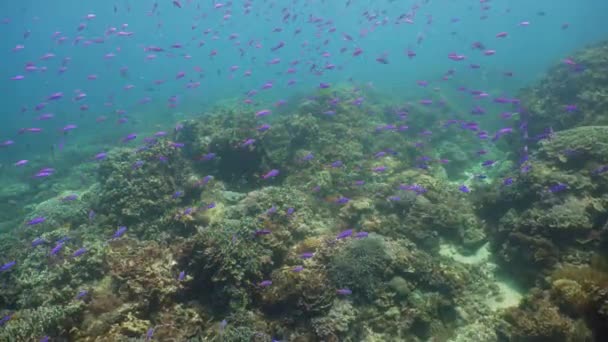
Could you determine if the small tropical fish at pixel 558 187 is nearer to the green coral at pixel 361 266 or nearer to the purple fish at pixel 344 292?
the green coral at pixel 361 266

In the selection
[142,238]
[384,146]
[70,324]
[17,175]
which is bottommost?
[17,175]

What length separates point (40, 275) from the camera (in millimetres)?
8625

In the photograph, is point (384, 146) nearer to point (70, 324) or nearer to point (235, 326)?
point (235, 326)

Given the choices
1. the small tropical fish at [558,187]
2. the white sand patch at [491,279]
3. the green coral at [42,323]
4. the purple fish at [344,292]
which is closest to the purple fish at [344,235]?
the purple fish at [344,292]

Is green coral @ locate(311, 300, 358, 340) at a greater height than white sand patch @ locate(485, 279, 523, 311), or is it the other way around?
green coral @ locate(311, 300, 358, 340)

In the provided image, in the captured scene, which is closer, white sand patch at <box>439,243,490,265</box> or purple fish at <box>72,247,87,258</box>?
purple fish at <box>72,247,87,258</box>

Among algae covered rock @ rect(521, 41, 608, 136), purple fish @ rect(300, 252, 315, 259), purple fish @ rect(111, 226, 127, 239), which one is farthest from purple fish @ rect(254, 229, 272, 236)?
algae covered rock @ rect(521, 41, 608, 136)

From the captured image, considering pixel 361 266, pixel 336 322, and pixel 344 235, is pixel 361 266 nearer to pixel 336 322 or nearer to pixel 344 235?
pixel 344 235

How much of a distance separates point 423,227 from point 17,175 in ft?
94.7

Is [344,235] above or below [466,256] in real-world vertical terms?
above

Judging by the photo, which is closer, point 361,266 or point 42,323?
point 42,323

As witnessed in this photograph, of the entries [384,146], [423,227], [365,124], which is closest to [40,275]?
[423,227]

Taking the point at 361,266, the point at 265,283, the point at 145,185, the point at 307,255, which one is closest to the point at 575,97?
the point at 361,266

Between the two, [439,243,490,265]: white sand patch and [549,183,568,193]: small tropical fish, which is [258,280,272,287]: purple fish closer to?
[439,243,490,265]: white sand patch
